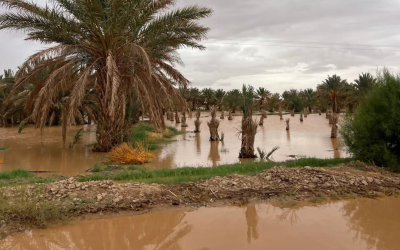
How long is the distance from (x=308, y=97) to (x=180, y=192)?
55.8 meters

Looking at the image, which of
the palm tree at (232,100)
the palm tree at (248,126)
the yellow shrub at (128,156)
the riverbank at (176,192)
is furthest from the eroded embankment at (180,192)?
the palm tree at (232,100)

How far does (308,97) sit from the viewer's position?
191ft

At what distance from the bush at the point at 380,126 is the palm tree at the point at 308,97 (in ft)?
160

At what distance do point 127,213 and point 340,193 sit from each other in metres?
4.27

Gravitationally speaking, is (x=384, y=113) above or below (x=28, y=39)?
below

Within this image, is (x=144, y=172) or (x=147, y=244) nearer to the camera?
(x=147, y=244)

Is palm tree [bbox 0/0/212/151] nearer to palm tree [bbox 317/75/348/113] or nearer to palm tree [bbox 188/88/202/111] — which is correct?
palm tree [bbox 317/75/348/113]

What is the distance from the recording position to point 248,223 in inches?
205

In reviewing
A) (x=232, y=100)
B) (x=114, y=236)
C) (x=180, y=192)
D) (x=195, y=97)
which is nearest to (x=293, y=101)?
(x=232, y=100)

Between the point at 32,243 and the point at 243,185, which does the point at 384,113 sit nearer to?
the point at 243,185

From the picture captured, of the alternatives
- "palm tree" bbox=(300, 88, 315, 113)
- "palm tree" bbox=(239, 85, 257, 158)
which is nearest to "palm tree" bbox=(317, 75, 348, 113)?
"palm tree" bbox=(300, 88, 315, 113)

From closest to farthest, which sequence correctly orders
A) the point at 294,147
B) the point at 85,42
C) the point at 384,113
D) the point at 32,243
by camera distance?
the point at 32,243 → the point at 384,113 → the point at 85,42 → the point at 294,147

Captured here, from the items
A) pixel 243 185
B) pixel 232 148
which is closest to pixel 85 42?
pixel 232 148

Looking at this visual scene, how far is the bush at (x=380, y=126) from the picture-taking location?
27.9ft
